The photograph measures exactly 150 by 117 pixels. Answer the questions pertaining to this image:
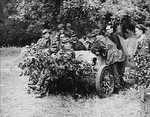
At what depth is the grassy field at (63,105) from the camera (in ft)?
24.7

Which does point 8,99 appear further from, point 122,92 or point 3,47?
point 3,47

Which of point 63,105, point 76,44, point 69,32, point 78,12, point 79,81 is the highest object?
point 78,12

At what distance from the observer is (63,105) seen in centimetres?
808

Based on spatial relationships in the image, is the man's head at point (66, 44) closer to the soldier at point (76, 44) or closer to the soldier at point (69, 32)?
the soldier at point (76, 44)

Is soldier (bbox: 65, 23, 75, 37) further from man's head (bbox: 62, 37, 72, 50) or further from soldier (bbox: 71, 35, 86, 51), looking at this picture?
man's head (bbox: 62, 37, 72, 50)

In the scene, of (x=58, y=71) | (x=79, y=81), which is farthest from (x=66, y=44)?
(x=79, y=81)

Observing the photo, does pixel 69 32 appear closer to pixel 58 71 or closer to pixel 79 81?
pixel 79 81

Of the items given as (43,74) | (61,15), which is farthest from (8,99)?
(61,15)

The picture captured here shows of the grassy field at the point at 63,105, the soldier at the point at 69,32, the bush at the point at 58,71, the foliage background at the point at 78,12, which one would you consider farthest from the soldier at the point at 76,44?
the grassy field at the point at 63,105

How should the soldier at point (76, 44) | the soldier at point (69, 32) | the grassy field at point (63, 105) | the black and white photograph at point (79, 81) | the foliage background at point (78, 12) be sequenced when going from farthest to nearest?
1. the foliage background at point (78, 12)
2. the soldier at point (69, 32)
3. the soldier at point (76, 44)
4. the black and white photograph at point (79, 81)
5. the grassy field at point (63, 105)

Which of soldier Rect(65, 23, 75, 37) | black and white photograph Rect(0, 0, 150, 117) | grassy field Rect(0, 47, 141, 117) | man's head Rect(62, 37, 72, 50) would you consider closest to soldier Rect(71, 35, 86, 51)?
black and white photograph Rect(0, 0, 150, 117)

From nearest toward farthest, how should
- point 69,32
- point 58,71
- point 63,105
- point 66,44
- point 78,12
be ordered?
point 63,105, point 58,71, point 66,44, point 69,32, point 78,12

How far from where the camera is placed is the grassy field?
752 cm

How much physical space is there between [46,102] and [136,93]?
6.96ft
